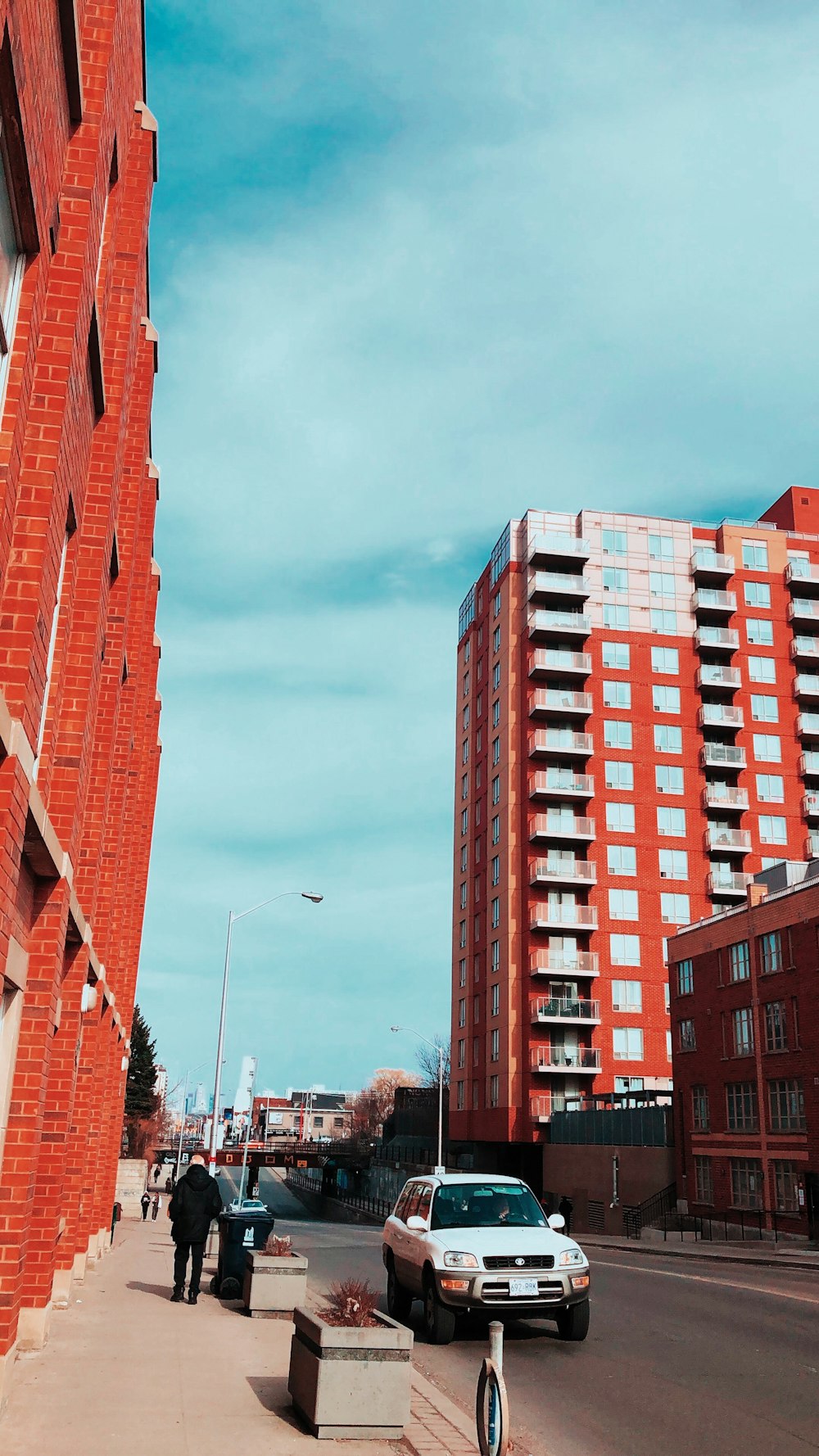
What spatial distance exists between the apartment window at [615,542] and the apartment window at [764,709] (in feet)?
34.3

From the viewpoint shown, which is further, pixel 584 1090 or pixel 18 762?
pixel 584 1090

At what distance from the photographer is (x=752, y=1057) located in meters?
39.3

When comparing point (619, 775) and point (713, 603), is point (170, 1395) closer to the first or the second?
point (619, 775)

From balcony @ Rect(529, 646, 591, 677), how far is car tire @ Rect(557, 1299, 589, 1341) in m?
48.7

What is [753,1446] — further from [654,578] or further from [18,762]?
[654,578]

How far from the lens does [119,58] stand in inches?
488

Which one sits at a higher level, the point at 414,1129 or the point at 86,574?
the point at 86,574

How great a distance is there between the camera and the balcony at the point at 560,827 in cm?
5766

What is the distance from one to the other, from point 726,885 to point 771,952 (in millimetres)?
21001

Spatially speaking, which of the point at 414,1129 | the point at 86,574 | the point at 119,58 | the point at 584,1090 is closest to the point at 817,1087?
the point at 584,1090

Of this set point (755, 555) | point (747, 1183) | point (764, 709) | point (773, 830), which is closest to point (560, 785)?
point (773, 830)

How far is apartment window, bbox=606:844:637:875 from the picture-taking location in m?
58.5

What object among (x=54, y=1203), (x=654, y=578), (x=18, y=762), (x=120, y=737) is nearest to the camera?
(x=18, y=762)

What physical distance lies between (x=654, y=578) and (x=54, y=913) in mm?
57103
